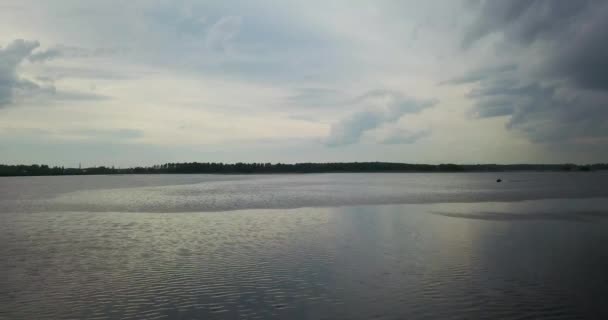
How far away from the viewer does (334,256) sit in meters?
13.9

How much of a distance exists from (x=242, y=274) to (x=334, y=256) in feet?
11.6

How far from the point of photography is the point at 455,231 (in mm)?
19219

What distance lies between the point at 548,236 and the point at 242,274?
13016 mm

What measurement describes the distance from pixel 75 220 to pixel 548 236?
23.2m

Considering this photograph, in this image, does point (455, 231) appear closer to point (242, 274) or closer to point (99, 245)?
point (242, 274)

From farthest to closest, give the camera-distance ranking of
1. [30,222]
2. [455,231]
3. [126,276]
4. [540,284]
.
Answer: [30,222], [455,231], [126,276], [540,284]

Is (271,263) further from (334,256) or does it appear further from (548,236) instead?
(548,236)

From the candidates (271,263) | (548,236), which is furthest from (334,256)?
(548,236)

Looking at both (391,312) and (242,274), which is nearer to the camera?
(391,312)

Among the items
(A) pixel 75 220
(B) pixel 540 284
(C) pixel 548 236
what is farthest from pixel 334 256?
(A) pixel 75 220

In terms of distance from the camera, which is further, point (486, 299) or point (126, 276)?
point (126, 276)

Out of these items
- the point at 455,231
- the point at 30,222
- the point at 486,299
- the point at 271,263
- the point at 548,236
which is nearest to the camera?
the point at 486,299

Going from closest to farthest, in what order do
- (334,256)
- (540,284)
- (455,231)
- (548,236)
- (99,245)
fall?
(540,284), (334,256), (99,245), (548,236), (455,231)

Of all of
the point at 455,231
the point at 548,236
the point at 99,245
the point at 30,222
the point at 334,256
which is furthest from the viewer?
the point at 30,222
